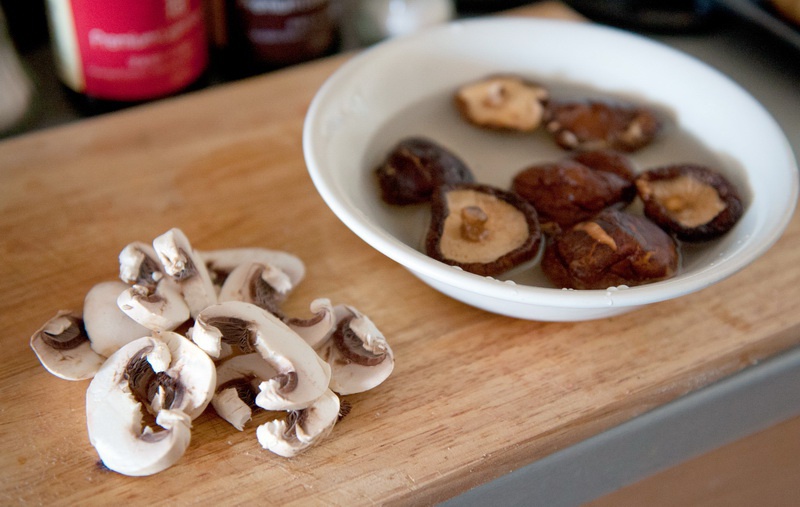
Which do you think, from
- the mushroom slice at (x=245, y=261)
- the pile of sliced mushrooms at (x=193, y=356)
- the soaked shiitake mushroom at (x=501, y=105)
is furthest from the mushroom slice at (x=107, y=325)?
the soaked shiitake mushroom at (x=501, y=105)

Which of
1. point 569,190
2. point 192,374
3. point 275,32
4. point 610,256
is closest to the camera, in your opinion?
point 192,374

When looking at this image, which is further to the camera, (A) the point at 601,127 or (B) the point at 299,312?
(A) the point at 601,127

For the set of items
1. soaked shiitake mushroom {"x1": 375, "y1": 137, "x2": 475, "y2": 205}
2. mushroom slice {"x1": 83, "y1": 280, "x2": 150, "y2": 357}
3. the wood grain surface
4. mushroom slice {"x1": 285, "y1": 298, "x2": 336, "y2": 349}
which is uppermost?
soaked shiitake mushroom {"x1": 375, "y1": 137, "x2": 475, "y2": 205}

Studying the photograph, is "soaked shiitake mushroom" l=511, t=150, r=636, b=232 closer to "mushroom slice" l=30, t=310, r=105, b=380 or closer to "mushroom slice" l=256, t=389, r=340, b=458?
"mushroom slice" l=256, t=389, r=340, b=458

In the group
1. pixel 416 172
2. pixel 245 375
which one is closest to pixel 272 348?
pixel 245 375

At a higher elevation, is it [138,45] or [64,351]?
[138,45]

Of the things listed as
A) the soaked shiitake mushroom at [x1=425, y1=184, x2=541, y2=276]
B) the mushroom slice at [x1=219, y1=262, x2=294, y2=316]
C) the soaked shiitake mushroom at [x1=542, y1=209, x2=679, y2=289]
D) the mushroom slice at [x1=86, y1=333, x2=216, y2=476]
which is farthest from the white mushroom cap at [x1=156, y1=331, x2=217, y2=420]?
the soaked shiitake mushroom at [x1=542, y1=209, x2=679, y2=289]

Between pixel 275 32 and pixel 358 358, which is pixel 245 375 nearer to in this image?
pixel 358 358
